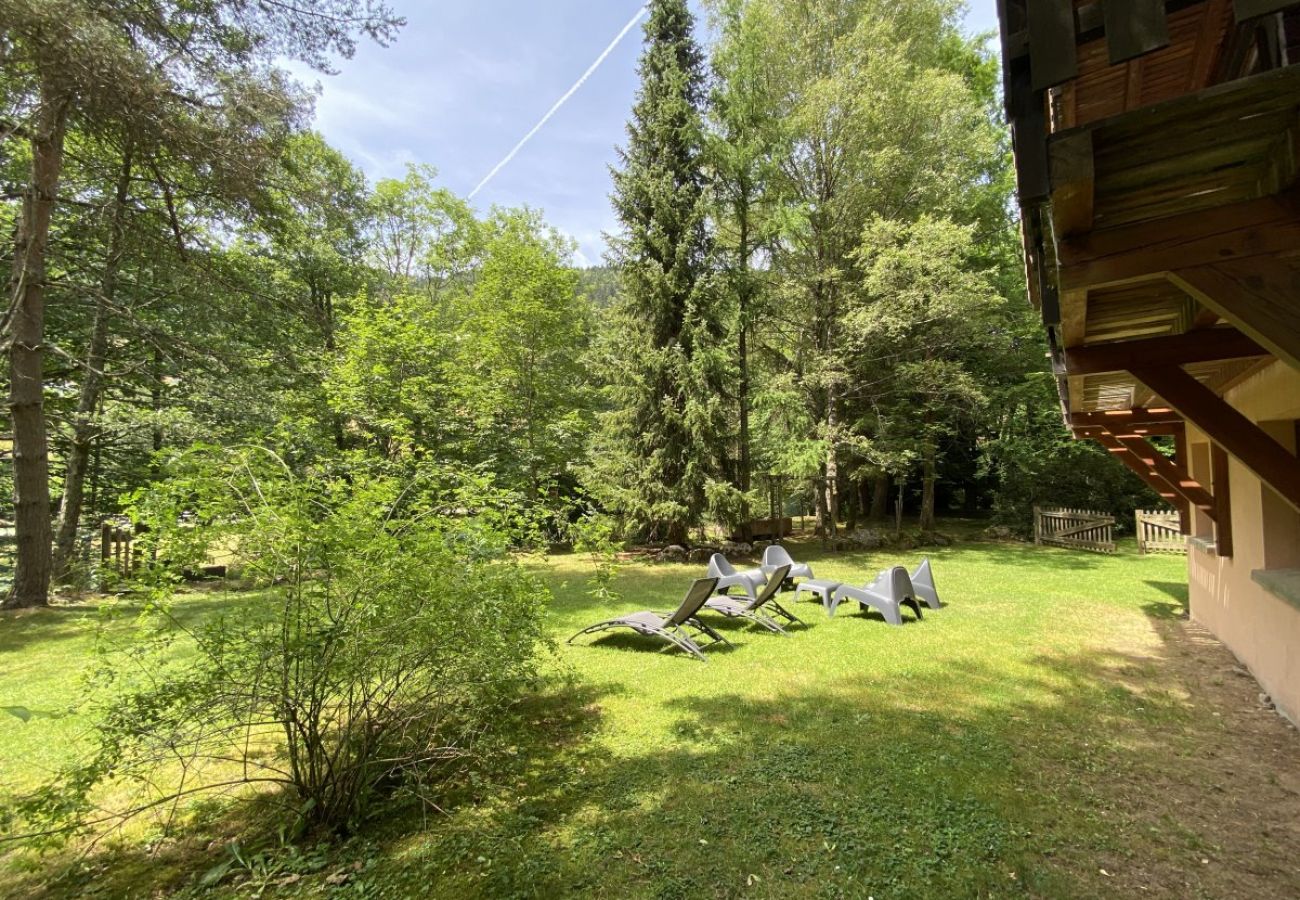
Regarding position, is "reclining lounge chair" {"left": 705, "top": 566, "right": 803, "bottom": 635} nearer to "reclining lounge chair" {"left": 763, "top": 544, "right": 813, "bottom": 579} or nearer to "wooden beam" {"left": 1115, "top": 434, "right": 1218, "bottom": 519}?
"reclining lounge chair" {"left": 763, "top": 544, "right": 813, "bottom": 579}

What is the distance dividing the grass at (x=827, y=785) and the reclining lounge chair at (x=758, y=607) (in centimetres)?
75

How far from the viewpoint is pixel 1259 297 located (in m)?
1.46

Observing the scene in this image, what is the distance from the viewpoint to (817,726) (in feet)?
13.9

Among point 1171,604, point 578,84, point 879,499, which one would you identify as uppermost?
point 578,84

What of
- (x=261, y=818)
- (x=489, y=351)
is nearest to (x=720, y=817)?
(x=261, y=818)

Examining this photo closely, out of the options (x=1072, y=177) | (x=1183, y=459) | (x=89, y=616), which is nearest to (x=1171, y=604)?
(x=1183, y=459)

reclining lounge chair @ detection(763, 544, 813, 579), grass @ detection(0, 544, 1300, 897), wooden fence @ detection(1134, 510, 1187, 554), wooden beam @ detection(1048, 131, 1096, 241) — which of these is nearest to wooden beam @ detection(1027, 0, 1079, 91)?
wooden beam @ detection(1048, 131, 1096, 241)

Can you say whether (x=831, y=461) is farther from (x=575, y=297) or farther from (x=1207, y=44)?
(x=1207, y=44)

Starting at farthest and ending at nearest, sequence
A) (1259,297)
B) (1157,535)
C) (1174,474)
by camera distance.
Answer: (1157,535) → (1174,474) → (1259,297)

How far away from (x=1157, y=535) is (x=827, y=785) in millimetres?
15169

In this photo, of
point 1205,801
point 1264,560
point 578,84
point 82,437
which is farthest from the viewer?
point 578,84

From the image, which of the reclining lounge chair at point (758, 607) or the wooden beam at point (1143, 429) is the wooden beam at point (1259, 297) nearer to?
the wooden beam at point (1143, 429)

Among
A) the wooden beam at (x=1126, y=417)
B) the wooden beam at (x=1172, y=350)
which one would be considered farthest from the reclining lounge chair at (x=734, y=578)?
the wooden beam at (x=1172, y=350)

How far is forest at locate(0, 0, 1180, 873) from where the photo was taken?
2945 mm
